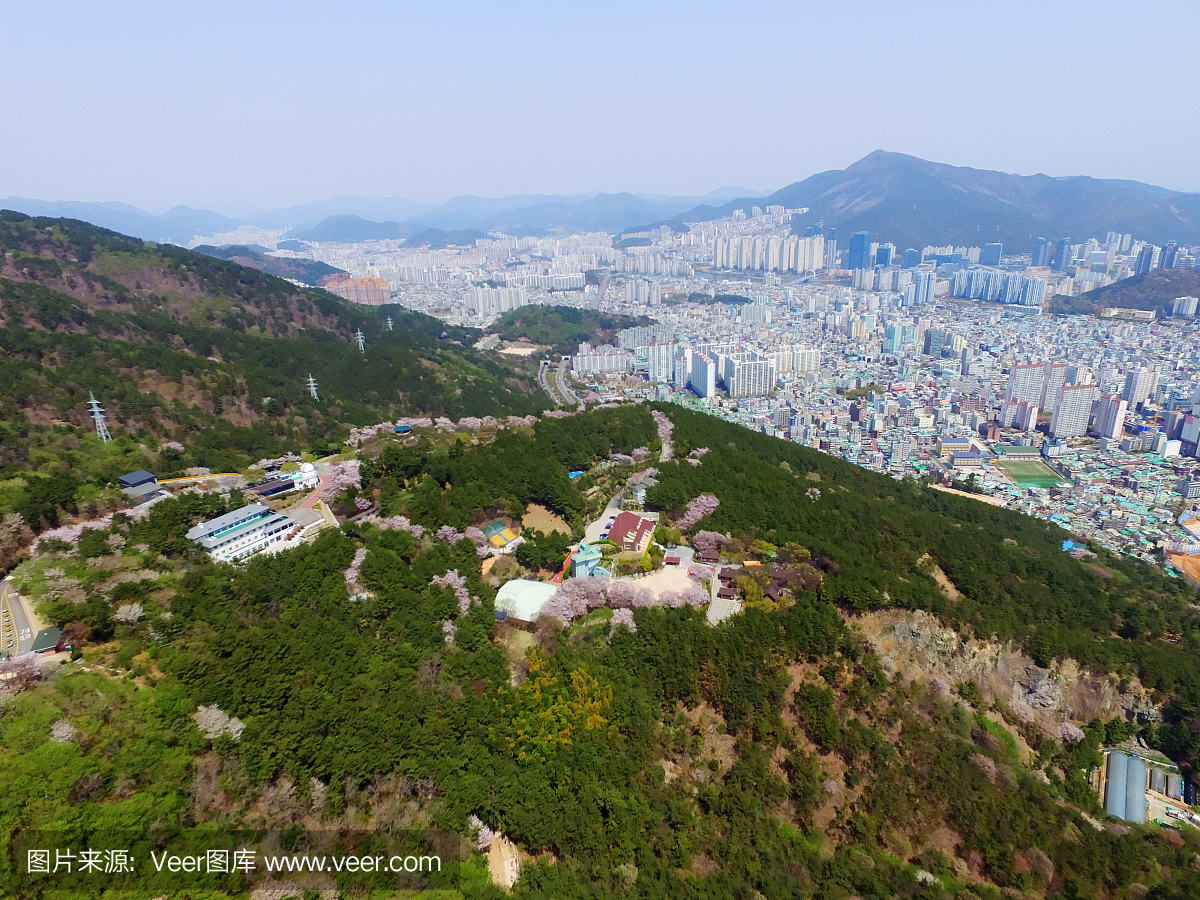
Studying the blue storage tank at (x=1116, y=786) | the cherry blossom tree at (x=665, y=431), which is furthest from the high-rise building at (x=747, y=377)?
the blue storage tank at (x=1116, y=786)

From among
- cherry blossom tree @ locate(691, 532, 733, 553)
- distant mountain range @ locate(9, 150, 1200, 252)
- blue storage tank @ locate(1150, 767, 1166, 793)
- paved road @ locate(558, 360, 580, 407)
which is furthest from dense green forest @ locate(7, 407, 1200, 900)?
distant mountain range @ locate(9, 150, 1200, 252)

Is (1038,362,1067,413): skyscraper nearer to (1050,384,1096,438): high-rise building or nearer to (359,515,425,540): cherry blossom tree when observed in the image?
(1050,384,1096,438): high-rise building

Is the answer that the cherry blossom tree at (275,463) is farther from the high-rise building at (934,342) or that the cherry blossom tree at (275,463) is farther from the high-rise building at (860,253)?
the high-rise building at (860,253)

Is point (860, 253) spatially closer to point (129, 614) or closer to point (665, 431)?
point (665, 431)

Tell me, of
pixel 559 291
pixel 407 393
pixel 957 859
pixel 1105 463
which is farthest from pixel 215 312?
pixel 559 291

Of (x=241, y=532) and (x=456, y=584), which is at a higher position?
(x=241, y=532)

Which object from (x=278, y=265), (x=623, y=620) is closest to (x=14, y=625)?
(x=623, y=620)
